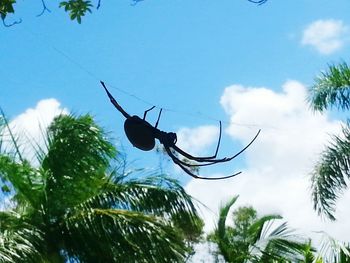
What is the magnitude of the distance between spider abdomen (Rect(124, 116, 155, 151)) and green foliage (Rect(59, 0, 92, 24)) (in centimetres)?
114

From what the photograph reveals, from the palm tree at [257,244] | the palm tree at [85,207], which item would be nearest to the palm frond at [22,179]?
the palm tree at [85,207]

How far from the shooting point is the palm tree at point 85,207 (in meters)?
9.51

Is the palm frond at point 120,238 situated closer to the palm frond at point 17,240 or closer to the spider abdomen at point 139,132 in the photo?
the palm frond at point 17,240

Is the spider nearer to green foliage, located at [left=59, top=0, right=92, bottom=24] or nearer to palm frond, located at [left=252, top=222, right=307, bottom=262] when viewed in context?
Result: green foliage, located at [left=59, top=0, right=92, bottom=24]

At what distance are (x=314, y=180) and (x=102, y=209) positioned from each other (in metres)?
4.23

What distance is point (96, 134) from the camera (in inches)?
421

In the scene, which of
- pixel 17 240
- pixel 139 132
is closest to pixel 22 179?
pixel 17 240

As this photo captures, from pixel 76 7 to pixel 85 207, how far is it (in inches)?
212

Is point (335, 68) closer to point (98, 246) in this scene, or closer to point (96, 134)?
point (96, 134)

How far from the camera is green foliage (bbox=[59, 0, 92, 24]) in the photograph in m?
5.04

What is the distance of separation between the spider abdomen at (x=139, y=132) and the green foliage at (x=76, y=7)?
45.0 inches

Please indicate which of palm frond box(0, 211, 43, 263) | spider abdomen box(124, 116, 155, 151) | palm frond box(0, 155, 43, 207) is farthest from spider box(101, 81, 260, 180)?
palm frond box(0, 155, 43, 207)

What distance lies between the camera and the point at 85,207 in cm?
1011

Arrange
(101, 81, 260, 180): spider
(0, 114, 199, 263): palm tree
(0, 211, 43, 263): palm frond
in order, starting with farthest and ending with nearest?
(0, 114, 199, 263): palm tree → (0, 211, 43, 263): palm frond → (101, 81, 260, 180): spider
